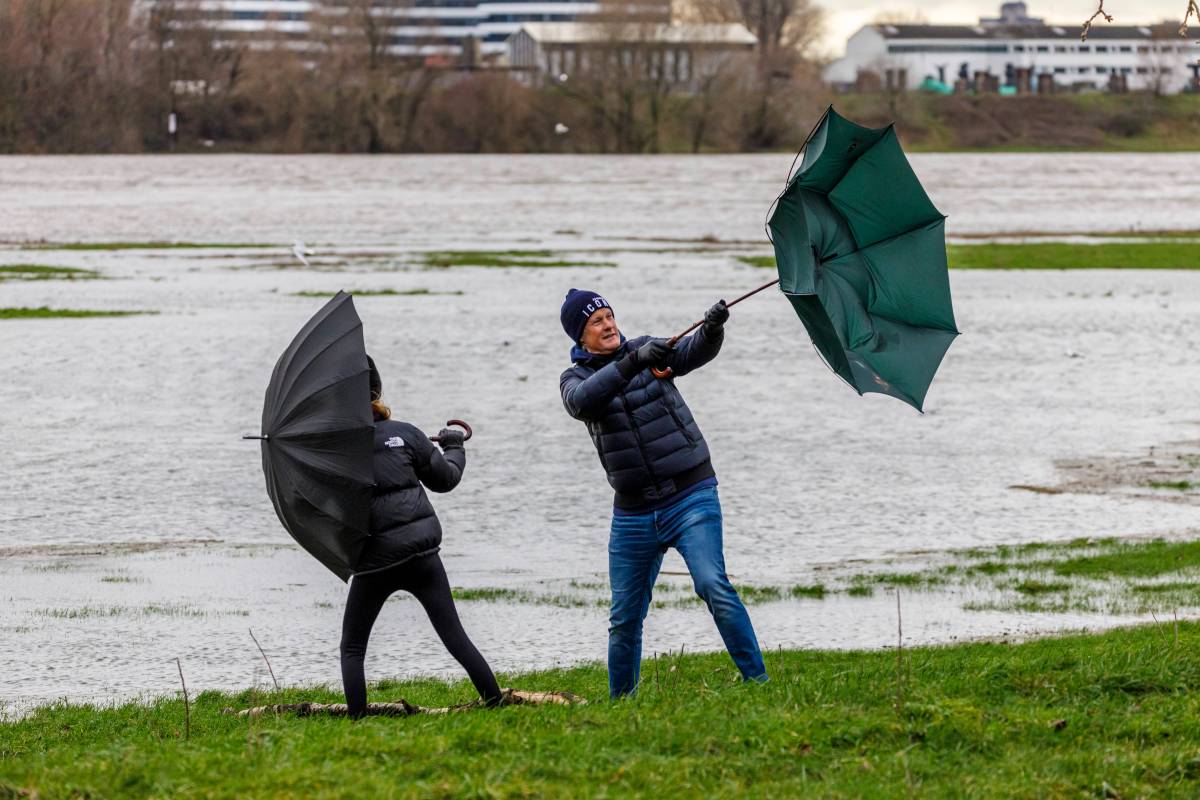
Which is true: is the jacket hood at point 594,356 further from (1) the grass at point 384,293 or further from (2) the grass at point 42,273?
(2) the grass at point 42,273

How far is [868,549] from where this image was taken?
11664 millimetres

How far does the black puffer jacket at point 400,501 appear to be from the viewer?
662 centimetres

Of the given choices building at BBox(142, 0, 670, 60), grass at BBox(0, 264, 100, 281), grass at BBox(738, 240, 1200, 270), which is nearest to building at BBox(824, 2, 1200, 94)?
building at BBox(142, 0, 670, 60)

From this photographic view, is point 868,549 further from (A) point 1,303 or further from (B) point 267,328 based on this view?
(A) point 1,303

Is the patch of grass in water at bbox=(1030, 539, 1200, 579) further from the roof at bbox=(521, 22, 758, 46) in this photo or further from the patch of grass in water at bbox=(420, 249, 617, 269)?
the roof at bbox=(521, 22, 758, 46)

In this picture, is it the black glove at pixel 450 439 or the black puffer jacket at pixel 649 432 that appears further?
the black glove at pixel 450 439

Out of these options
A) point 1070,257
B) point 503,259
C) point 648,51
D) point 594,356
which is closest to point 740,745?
point 594,356

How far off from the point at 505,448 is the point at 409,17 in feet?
409

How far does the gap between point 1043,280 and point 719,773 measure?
2632 cm

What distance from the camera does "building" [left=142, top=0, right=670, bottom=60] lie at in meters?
122

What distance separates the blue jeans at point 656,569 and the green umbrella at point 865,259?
2.77ft

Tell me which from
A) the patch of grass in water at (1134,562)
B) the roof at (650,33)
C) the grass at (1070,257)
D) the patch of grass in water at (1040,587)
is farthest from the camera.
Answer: the roof at (650,33)

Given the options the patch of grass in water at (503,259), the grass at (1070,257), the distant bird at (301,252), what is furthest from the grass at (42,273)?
the grass at (1070,257)

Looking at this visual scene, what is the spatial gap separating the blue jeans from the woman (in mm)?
612
